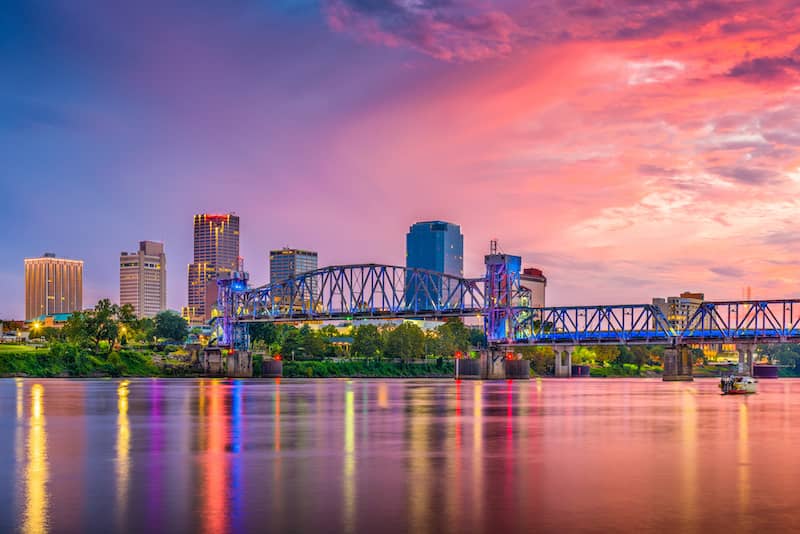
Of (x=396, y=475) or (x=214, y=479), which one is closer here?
(x=214, y=479)

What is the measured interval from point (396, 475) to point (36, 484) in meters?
10.4

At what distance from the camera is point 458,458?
33812 mm

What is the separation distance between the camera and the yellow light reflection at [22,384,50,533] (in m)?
21.3

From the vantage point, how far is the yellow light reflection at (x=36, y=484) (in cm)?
2127

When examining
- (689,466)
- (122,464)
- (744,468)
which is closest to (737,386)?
(744,468)

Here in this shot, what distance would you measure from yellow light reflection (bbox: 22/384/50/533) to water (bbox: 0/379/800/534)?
9 cm

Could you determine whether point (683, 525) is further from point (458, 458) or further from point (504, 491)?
Result: point (458, 458)

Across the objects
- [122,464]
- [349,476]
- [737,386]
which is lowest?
[737,386]

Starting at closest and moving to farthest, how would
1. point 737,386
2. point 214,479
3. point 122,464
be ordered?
point 214,479
point 122,464
point 737,386

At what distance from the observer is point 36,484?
27.4m

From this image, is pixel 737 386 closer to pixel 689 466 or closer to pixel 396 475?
pixel 689 466

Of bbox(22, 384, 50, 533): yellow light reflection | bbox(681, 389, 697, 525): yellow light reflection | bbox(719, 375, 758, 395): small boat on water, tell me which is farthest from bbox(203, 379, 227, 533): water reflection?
bbox(719, 375, 758, 395): small boat on water

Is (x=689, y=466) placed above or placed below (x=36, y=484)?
below

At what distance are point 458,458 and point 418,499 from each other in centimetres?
946
